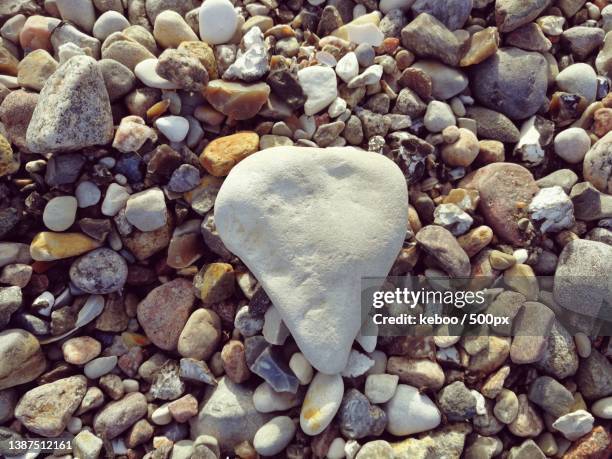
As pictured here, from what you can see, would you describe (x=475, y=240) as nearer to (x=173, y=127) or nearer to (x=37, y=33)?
(x=173, y=127)

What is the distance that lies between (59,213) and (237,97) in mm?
950

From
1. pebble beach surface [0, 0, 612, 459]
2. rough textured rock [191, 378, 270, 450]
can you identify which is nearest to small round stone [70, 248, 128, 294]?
pebble beach surface [0, 0, 612, 459]

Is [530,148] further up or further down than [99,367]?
further up

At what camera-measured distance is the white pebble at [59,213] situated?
223cm

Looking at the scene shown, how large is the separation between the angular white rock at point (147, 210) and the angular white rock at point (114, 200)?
0.03m

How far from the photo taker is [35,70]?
7.88 feet

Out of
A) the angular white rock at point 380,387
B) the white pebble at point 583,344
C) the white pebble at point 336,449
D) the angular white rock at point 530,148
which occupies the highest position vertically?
the angular white rock at point 530,148

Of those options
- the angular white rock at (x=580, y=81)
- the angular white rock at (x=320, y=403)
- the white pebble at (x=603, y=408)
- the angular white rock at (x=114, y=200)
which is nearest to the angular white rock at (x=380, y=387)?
the angular white rock at (x=320, y=403)

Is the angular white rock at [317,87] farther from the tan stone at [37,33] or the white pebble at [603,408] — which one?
the white pebble at [603,408]

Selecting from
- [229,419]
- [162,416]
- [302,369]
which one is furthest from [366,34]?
[162,416]

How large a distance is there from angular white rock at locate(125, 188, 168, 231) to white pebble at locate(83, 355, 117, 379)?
0.60 m

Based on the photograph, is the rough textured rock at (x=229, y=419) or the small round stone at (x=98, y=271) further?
the small round stone at (x=98, y=271)

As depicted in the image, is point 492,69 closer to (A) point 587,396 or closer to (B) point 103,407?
(A) point 587,396

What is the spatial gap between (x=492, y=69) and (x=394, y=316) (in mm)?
1390
